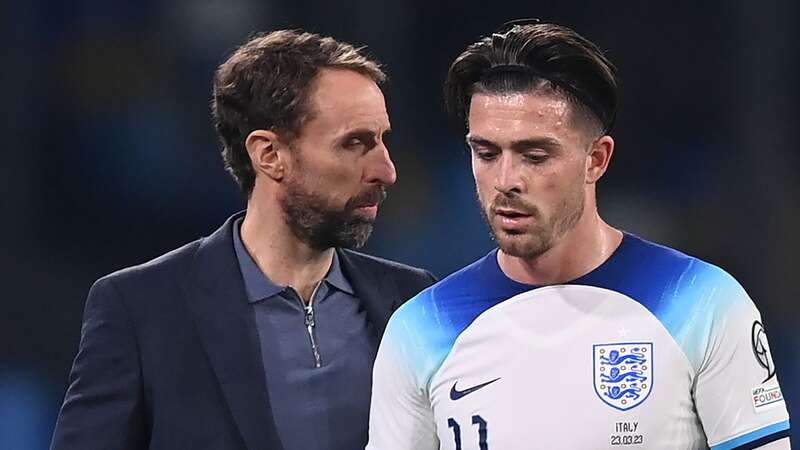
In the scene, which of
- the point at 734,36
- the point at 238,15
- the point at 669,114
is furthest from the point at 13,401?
the point at 734,36

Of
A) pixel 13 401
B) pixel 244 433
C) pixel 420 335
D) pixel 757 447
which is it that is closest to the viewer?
pixel 757 447

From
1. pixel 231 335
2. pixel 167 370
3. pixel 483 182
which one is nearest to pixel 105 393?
pixel 167 370

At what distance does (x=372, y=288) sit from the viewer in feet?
8.13

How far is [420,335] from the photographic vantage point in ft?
6.63

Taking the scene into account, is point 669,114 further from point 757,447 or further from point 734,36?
point 757,447

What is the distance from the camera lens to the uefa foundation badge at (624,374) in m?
1.87

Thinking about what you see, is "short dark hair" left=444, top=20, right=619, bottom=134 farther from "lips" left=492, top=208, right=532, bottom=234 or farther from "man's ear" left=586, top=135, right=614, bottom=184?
"lips" left=492, top=208, right=532, bottom=234

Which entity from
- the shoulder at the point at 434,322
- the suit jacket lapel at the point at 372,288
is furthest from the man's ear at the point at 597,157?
the suit jacket lapel at the point at 372,288

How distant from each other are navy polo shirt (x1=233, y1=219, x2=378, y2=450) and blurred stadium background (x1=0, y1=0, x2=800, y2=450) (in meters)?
1.71

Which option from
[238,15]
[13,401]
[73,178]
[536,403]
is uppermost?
[238,15]

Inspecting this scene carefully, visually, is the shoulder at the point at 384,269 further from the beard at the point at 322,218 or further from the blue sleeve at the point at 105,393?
the blue sleeve at the point at 105,393

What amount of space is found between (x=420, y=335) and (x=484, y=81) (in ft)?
1.29

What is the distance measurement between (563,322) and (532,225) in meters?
0.16

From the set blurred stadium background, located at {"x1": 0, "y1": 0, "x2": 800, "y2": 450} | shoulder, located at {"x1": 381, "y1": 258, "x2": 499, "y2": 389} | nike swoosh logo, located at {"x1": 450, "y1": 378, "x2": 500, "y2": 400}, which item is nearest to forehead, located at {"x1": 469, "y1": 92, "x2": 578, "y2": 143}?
shoulder, located at {"x1": 381, "y1": 258, "x2": 499, "y2": 389}
